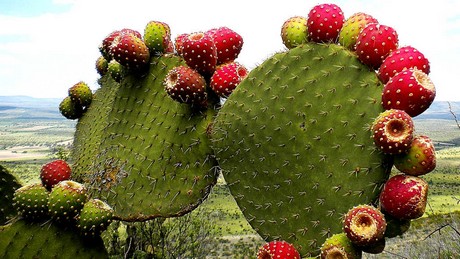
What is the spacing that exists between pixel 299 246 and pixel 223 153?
65cm

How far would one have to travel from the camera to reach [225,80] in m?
2.50

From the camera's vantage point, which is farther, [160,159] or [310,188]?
[160,159]

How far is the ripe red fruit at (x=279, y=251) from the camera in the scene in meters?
1.90

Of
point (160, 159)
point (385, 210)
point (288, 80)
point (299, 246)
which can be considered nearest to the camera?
point (385, 210)

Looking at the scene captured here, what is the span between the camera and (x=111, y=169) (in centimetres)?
285

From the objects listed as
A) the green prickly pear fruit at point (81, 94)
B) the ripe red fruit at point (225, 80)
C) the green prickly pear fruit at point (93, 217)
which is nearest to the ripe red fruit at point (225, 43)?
the ripe red fruit at point (225, 80)

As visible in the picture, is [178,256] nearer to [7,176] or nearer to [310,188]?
[7,176]

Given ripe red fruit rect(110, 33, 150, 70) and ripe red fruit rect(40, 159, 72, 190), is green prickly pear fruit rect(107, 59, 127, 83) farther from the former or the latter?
ripe red fruit rect(40, 159, 72, 190)

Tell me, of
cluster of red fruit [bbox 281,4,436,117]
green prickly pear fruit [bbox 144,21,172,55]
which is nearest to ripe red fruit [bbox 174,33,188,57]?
green prickly pear fruit [bbox 144,21,172,55]

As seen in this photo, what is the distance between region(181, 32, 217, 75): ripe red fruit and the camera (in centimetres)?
248

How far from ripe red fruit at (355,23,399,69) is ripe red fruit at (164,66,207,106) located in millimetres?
915

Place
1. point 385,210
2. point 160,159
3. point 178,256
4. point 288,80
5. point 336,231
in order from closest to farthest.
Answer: point 385,210
point 336,231
point 288,80
point 160,159
point 178,256

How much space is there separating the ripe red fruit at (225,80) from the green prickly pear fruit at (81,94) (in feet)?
5.03

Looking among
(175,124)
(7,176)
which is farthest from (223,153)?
(7,176)
